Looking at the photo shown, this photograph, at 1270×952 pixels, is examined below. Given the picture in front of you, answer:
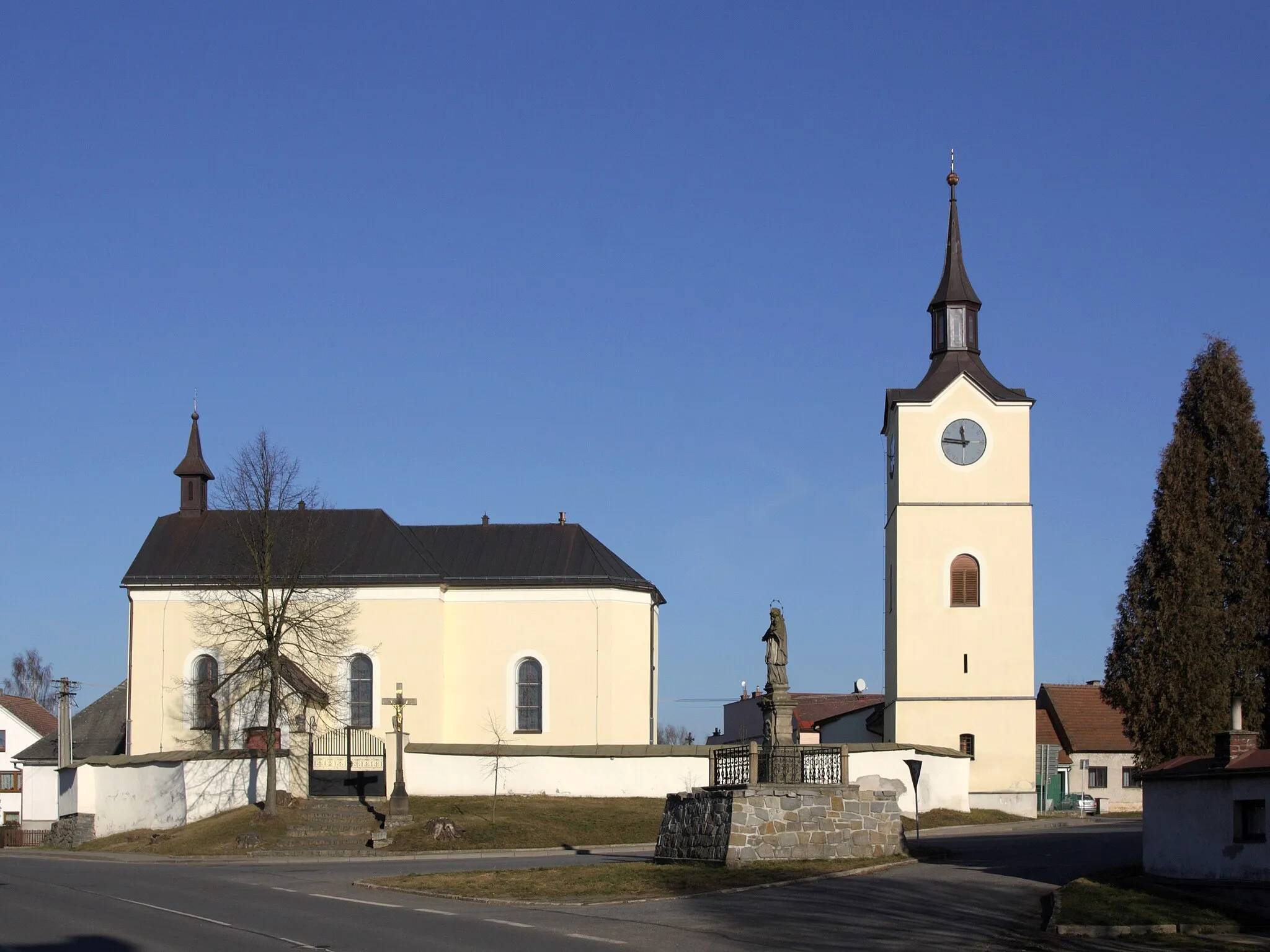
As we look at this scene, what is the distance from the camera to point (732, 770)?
89.0ft

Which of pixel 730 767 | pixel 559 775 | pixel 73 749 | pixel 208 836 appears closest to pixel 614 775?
pixel 559 775

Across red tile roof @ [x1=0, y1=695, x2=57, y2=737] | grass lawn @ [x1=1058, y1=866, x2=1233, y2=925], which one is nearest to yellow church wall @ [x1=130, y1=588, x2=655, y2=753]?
grass lawn @ [x1=1058, y1=866, x2=1233, y2=925]

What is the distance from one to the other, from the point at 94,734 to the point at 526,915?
45612 millimetres

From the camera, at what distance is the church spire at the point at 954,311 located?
1887 inches

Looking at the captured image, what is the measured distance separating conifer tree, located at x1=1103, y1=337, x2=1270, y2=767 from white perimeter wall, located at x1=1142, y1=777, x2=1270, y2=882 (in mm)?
5849

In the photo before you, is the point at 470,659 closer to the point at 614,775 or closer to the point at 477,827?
the point at 614,775

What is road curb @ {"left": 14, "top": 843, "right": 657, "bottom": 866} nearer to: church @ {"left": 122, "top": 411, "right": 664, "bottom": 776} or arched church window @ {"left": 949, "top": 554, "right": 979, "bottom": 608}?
church @ {"left": 122, "top": 411, "right": 664, "bottom": 776}

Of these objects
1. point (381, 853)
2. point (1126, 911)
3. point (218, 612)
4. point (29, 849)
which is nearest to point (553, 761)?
point (381, 853)

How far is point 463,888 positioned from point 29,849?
2573cm

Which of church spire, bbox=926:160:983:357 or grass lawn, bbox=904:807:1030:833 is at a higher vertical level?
church spire, bbox=926:160:983:357

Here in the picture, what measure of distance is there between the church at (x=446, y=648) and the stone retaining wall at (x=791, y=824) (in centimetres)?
2130

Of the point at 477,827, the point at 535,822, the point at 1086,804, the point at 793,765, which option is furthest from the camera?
the point at 1086,804

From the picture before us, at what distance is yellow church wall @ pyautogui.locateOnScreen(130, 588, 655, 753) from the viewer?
153 ft

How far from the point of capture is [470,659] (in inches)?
1870
